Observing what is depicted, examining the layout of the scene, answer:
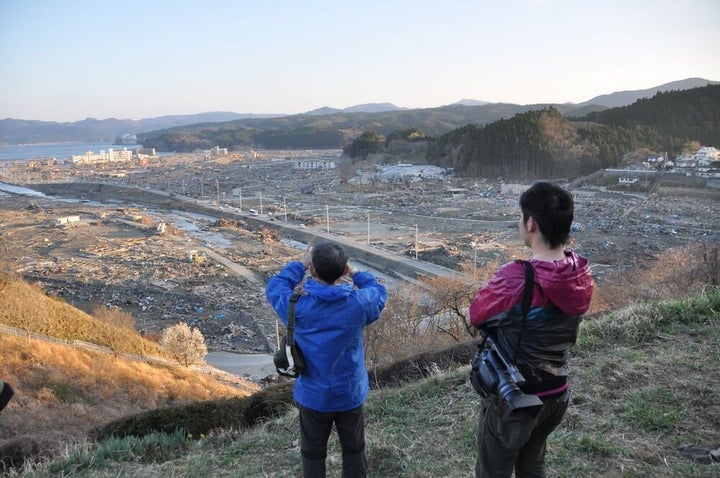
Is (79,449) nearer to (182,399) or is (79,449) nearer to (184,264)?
(182,399)

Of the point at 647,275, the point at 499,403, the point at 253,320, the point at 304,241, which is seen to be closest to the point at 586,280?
the point at 499,403

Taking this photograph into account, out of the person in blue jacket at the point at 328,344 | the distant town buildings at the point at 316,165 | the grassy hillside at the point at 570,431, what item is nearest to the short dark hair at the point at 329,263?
the person in blue jacket at the point at 328,344

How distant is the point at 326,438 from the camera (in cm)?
208

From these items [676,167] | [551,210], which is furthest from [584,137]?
[551,210]

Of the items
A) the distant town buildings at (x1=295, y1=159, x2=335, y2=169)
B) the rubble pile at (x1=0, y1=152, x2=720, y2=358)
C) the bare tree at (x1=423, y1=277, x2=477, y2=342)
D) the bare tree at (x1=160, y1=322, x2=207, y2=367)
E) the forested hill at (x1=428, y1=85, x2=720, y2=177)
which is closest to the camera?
the bare tree at (x1=423, y1=277, x2=477, y2=342)

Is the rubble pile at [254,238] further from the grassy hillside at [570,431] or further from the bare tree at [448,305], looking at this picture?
the grassy hillside at [570,431]

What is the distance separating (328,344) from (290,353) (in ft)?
0.49

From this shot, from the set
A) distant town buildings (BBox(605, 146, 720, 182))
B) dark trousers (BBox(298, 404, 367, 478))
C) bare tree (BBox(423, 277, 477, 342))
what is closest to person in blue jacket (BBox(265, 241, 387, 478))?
dark trousers (BBox(298, 404, 367, 478))

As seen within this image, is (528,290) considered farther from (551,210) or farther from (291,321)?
(291,321)

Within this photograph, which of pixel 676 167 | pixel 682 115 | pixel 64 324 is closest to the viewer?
pixel 64 324

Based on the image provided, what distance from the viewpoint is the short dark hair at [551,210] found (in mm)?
1633

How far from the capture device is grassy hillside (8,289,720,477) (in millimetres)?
2492

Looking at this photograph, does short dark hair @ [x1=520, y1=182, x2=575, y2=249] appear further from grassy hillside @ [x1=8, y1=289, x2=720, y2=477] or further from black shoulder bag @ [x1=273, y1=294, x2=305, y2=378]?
grassy hillside @ [x1=8, y1=289, x2=720, y2=477]

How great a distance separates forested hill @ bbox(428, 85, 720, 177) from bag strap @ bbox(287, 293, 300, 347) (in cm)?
5723
